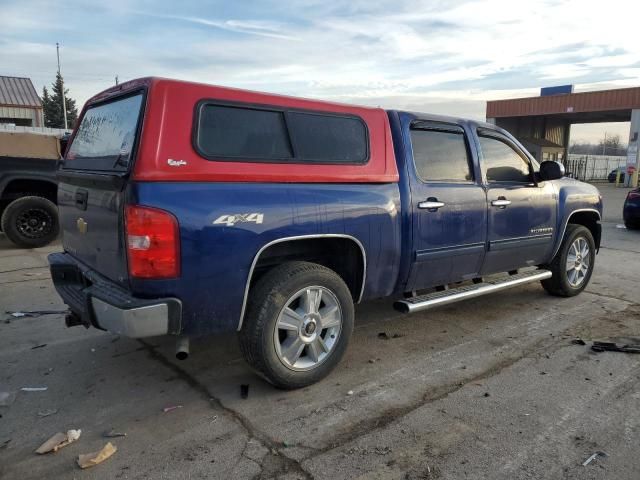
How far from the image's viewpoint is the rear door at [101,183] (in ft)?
9.97

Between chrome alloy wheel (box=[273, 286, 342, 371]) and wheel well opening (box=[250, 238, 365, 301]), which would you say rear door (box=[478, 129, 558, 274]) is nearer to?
wheel well opening (box=[250, 238, 365, 301])

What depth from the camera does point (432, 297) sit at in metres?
4.39

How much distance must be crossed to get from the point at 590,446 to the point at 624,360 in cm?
152

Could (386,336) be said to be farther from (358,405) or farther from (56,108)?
(56,108)

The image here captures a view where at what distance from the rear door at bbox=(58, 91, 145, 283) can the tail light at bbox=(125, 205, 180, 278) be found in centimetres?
13

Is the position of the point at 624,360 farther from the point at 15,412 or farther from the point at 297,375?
the point at 15,412

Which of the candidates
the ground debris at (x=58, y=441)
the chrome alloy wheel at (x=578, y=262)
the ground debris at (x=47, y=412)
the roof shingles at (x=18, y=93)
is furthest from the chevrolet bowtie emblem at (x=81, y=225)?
the roof shingles at (x=18, y=93)

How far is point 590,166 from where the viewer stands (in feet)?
144

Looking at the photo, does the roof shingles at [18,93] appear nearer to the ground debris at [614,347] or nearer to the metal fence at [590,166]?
the metal fence at [590,166]

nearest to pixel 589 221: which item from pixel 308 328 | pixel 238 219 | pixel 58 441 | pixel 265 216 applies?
pixel 308 328

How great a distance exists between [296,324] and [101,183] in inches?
59.4

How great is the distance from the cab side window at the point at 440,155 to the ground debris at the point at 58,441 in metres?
3.00

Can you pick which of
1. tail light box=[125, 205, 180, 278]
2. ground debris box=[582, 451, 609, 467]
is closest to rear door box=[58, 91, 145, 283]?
tail light box=[125, 205, 180, 278]

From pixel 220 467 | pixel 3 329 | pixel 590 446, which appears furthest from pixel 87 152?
pixel 590 446
